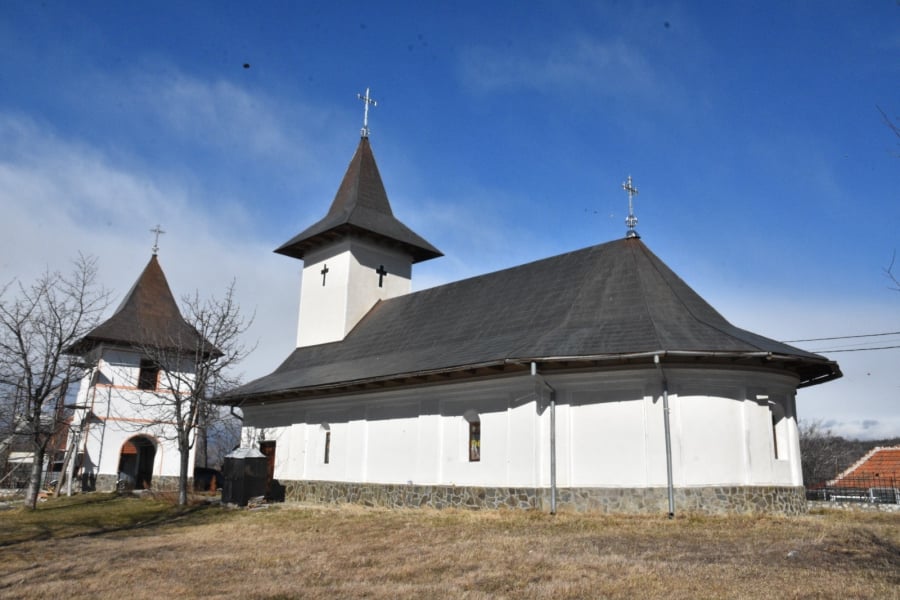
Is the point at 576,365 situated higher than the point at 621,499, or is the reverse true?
the point at 576,365

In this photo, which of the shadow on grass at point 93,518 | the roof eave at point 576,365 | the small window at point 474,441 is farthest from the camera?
the small window at point 474,441

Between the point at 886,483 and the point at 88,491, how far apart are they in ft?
107

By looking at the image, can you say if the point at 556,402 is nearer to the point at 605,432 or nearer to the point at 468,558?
the point at 605,432

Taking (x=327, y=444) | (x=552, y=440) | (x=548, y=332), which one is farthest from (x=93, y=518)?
(x=548, y=332)

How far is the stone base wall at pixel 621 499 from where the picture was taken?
15773 millimetres

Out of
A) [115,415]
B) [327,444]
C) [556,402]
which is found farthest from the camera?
[115,415]

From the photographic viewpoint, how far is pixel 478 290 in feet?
78.8

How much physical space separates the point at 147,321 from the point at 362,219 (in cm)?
1354

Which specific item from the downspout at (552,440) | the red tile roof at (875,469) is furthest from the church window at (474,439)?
the red tile roof at (875,469)

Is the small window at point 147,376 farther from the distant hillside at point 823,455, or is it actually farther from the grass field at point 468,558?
the distant hillside at point 823,455

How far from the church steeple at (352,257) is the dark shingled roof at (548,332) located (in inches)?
60.0

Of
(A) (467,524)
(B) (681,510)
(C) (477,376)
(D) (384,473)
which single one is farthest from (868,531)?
(D) (384,473)

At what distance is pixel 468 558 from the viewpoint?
1034 centimetres

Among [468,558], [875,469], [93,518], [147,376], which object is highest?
[147,376]
